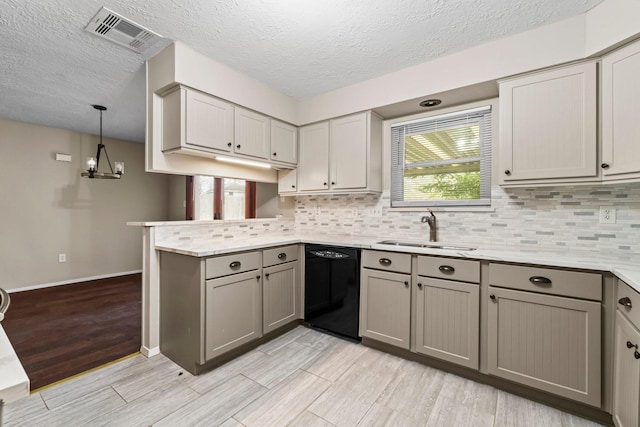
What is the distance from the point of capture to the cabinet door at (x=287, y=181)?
3.36 m

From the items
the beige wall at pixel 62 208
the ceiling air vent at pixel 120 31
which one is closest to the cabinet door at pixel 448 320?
the ceiling air vent at pixel 120 31

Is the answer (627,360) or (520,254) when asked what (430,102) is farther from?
(627,360)

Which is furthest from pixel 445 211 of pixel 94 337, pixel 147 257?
pixel 94 337

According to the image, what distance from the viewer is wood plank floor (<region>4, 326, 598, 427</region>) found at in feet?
5.49

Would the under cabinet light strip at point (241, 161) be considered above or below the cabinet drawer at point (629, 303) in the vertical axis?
above

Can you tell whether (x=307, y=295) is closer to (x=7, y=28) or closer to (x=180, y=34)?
(x=180, y=34)

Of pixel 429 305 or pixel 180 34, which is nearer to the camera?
pixel 180 34

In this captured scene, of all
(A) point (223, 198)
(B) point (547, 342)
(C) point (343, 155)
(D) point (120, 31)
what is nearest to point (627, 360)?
(B) point (547, 342)

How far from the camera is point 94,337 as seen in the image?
2711 mm

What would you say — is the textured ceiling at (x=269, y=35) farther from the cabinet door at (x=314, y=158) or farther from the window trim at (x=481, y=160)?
the window trim at (x=481, y=160)

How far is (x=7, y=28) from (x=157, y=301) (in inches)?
85.2

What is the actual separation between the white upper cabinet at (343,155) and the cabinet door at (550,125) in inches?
43.3

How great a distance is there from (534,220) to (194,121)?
109 inches

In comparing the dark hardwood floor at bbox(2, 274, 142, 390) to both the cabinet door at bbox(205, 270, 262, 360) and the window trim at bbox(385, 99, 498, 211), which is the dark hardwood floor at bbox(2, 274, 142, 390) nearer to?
the cabinet door at bbox(205, 270, 262, 360)
